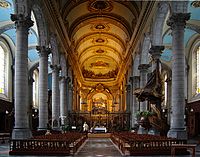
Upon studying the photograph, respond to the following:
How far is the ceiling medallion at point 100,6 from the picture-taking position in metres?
36.8

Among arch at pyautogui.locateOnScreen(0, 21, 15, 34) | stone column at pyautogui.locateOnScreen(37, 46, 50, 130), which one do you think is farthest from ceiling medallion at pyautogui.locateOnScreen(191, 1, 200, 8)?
arch at pyautogui.locateOnScreen(0, 21, 15, 34)

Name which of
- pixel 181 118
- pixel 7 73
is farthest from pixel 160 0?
pixel 7 73

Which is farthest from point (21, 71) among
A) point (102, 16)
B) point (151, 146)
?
point (102, 16)

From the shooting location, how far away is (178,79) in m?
18.6

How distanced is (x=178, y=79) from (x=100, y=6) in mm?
21157

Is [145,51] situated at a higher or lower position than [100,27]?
lower

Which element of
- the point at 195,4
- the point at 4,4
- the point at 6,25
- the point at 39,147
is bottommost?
the point at 39,147

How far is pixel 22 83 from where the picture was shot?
18766 millimetres

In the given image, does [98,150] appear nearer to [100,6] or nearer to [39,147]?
[39,147]

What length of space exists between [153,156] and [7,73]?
969 inches

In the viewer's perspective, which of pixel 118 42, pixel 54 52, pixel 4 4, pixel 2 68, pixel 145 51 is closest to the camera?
pixel 4 4

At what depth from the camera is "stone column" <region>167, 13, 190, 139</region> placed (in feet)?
60.0

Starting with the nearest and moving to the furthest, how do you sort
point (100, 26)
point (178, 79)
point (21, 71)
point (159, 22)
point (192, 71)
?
point (178, 79) → point (21, 71) → point (159, 22) → point (192, 71) → point (100, 26)

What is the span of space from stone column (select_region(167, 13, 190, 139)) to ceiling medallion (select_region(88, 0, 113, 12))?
1851 cm
